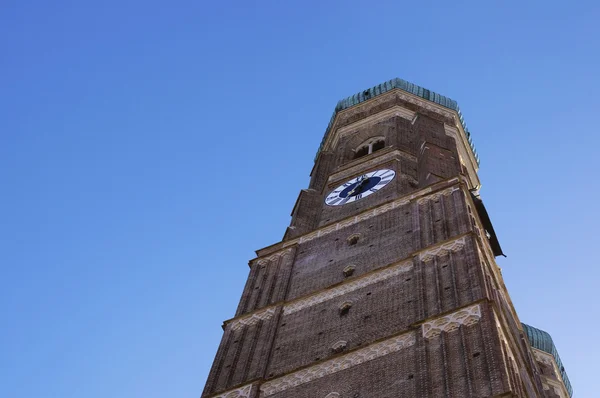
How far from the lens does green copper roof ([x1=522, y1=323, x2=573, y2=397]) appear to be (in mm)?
35344

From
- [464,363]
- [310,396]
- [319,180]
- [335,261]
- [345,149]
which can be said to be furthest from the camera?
[345,149]

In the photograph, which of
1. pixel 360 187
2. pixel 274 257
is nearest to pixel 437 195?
pixel 360 187

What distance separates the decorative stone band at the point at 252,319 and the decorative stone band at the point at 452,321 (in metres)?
6.19

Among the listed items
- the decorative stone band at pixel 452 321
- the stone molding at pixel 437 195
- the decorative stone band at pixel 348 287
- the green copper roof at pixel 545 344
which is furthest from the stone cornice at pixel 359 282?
the green copper roof at pixel 545 344

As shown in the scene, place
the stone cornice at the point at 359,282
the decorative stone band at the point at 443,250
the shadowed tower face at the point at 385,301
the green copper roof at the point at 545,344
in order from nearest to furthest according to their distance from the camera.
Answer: the shadowed tower face at the point at 385,301 → the decorative stone band at the point at 443,250 → the stone cornice at the point at 359,282 → the green copper roof at the point at 545,344

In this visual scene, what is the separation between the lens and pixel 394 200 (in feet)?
95.9

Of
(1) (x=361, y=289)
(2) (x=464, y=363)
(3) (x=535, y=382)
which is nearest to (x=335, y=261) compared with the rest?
(1) (x=361, y=289)

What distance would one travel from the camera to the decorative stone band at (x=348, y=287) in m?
24.3

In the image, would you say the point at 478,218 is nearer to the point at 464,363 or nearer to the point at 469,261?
the point at 469,261

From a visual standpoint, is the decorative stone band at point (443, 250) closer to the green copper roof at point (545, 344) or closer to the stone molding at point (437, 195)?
the stone molding at point (437, 195)

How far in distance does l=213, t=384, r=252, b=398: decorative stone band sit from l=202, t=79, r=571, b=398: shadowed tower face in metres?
0.04

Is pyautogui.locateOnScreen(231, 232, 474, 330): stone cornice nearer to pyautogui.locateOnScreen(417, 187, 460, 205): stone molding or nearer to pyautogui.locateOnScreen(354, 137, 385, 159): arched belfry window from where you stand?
pyautogui.locateOnScreen(417, 187, 460, 205): stone molding

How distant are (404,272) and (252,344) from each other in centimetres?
452

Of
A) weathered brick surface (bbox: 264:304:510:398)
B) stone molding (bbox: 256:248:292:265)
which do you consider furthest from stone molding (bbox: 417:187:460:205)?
weathered brick surface (bbox: 264:304:510:398)
